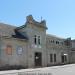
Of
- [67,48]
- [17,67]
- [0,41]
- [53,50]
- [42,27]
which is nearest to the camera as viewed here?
[0,41]

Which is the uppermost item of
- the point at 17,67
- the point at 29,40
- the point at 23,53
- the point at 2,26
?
the point at 2,26

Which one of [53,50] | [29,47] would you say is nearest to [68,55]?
[53,50]

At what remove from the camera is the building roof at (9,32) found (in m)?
33.9

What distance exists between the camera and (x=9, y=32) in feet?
116

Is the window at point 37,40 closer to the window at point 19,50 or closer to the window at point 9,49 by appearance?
the window at point 19,50

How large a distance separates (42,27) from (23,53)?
7613 millimetres

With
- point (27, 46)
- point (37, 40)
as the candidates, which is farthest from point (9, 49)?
point (37, 40)

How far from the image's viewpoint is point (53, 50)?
45.3 m

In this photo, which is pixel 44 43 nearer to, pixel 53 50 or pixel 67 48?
pixel 53 50

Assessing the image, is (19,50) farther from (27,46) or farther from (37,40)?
(37,40)

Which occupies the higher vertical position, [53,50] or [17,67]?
[53,50]

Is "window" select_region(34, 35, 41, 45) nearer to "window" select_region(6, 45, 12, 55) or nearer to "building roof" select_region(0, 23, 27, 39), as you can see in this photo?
"building roof" select_region(0, 23, 27, 39)

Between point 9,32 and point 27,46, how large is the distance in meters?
4.07

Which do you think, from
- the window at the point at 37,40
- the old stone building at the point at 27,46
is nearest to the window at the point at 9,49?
the old stone building at the point at 27,46
